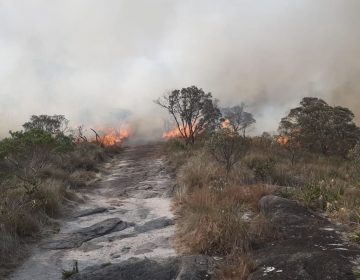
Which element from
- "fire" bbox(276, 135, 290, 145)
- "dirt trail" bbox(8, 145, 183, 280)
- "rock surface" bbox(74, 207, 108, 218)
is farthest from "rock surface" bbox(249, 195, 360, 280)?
"fire" bbox(276, 135, 290, 145)

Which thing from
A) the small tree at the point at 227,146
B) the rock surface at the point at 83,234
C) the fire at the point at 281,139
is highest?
the fire at the point at 281,139

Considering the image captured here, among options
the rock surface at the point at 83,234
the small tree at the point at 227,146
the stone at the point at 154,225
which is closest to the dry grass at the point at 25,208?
the rock surface at the point at 83,234

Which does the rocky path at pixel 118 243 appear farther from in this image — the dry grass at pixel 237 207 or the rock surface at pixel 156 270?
the dry grass at pixel 237 207

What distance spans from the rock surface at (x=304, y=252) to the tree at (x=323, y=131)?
65.5ft

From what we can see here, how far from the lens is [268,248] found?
806 cm

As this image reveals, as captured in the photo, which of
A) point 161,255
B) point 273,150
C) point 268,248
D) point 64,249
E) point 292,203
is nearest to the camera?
point 268,248

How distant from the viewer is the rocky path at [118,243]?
25.2ft

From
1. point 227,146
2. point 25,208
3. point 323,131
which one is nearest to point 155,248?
point 25,208

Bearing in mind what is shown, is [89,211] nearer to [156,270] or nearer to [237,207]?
[237,207]

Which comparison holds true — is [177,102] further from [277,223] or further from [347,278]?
[347,278]

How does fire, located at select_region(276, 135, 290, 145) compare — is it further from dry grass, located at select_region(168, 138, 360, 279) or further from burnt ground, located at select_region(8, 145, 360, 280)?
burnt ground, located at select_region(8, 145, 360, 280)

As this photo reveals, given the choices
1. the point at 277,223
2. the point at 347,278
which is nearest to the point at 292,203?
the point at 277,223

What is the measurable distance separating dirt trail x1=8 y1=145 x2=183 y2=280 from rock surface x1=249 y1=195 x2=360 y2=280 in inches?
93.5

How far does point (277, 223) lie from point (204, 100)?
3246cm
